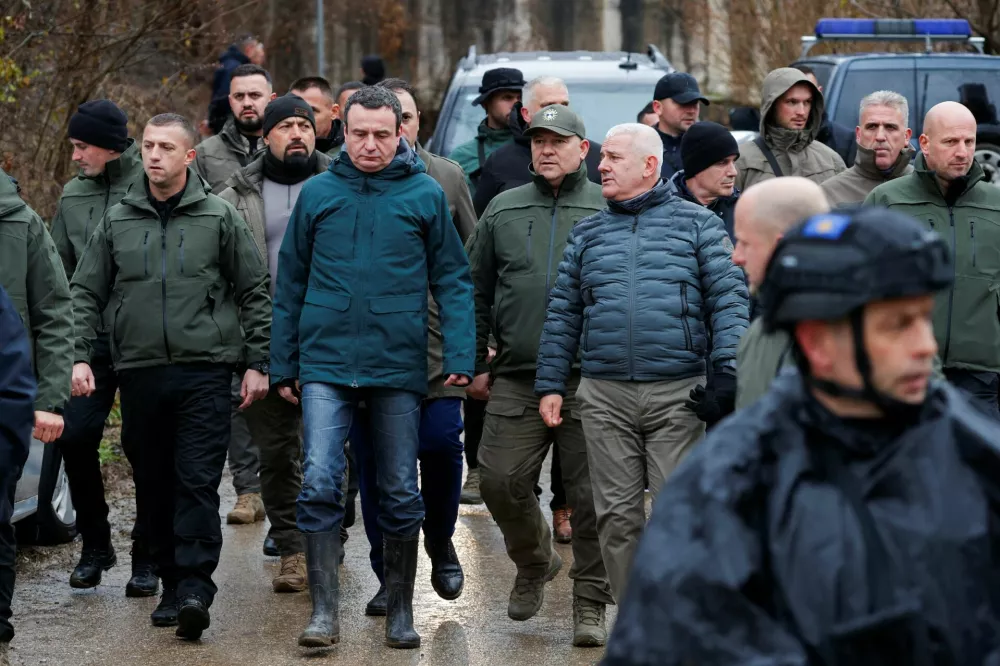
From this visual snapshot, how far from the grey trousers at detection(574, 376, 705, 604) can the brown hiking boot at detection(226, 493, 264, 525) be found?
122 inches

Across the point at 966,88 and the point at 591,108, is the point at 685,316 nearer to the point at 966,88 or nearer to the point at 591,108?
the point at 591,108

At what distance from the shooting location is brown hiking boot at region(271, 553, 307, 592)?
758 centimetres

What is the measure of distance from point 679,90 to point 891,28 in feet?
15.1

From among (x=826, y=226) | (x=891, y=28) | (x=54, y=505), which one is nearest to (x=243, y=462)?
(x=54, y=505)

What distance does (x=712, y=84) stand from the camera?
2386 centimetres

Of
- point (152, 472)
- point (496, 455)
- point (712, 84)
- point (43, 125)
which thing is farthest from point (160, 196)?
point (712, 84)

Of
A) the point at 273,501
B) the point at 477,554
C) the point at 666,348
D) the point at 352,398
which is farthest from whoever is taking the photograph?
the point at 477,554

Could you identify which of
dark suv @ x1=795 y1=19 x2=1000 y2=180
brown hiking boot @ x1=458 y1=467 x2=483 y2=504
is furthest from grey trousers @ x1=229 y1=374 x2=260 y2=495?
dark suv @ x1=795 y1=19 x2=1000 y2=180

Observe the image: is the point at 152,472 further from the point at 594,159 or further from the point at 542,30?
the point at 542,30

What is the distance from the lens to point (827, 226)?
272 cm

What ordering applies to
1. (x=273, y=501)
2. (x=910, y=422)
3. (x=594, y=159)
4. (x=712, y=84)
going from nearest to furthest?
(x=910, y=422)
(x=273, y=501)
(x=594, y=159)
(x=712, y=84)

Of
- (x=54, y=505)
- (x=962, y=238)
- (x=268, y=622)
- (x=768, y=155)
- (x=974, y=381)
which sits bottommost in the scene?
(x=268, y=622)

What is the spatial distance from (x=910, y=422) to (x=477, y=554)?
5731 millimetres

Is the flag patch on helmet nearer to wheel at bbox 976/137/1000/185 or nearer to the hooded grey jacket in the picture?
the hooded grey jacket
